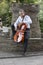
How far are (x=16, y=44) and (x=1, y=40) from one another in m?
0.65

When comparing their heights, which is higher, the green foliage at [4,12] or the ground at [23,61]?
the green foliage at [4,12]

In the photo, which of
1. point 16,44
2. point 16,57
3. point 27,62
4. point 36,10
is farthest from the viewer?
point 36,10

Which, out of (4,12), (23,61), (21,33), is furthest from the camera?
(4,12)

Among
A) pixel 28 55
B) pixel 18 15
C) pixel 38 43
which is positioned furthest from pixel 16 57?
pixel 18 15

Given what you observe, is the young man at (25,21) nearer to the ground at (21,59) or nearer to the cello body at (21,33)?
the cello body at (21,33)

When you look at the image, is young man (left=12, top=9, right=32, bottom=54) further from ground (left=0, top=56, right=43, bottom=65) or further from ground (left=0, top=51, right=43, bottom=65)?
ground (left=0, top=56, right=43, bottom=65)

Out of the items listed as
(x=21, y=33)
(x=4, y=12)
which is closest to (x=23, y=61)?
(x=21, y=33)

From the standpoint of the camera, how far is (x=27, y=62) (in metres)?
9.28

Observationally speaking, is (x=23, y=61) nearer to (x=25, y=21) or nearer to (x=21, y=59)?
(x=21, y=59)

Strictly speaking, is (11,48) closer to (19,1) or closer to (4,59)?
(4,59)

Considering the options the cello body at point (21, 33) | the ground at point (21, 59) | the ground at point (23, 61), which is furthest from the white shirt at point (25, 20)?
the ground at point (23, 61)

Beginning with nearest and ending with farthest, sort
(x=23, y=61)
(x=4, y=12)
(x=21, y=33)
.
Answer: (x=23, y=61) < (x=21, y=33) < (x=4, y=12)

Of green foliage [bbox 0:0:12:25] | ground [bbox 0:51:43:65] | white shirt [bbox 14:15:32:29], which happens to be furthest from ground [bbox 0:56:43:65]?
green foliage [bbox 0:0:12:25]

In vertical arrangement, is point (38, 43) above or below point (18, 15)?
below
